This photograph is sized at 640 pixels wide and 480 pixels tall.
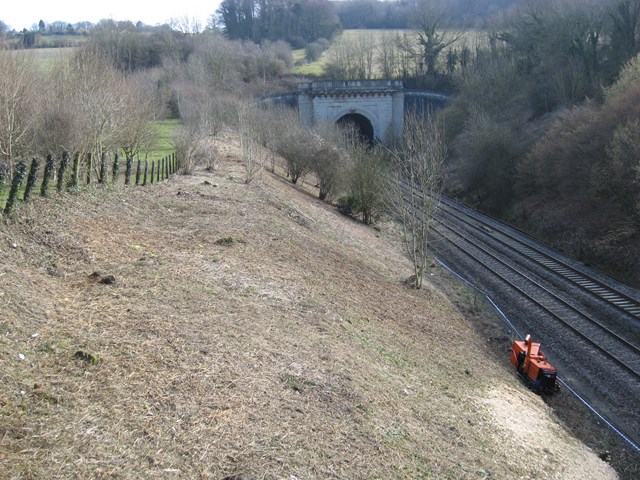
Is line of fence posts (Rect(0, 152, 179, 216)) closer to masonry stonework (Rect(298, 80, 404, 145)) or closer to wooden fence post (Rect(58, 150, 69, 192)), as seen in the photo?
wooden fence post (Rect(58, 150, 69, 192))

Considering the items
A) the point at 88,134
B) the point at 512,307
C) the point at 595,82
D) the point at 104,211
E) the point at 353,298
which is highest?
the point at 595,82

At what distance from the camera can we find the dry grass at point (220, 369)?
6.77 metres

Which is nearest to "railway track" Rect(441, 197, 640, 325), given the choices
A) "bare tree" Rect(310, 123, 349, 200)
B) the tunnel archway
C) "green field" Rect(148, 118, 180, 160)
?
"bare tree" Rect(310, 123, 349, 200)

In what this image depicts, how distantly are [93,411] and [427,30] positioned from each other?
70704mm

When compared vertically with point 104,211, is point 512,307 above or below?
below

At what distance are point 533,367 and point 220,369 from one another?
8.14 m

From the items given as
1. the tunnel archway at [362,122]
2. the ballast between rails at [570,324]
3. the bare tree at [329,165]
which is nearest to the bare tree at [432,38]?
the tunnel archway at [362,122]

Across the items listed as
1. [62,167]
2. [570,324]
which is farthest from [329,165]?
[62,167]

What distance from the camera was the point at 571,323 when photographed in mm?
17203

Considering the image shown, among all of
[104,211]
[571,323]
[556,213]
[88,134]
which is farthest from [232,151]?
[571,323]

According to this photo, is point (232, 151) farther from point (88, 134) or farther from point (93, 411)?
point (93, 411)

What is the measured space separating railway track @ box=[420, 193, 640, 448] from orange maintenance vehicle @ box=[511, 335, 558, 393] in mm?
1218

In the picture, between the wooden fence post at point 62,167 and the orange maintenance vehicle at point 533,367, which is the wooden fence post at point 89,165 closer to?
the wooden fence post at point 62,167

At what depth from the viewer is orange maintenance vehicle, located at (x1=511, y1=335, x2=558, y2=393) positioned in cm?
1310
